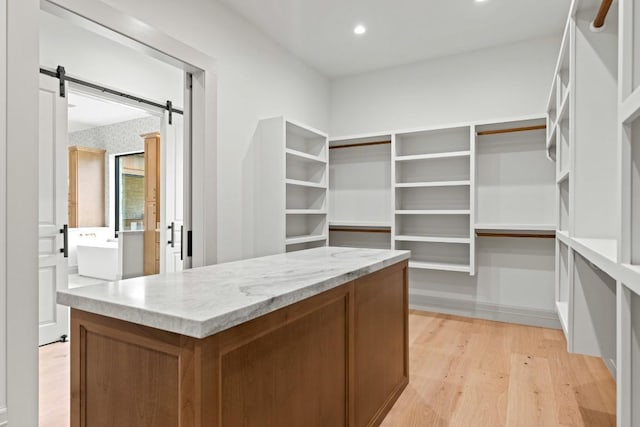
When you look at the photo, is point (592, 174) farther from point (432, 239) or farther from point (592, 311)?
point (432, 239)

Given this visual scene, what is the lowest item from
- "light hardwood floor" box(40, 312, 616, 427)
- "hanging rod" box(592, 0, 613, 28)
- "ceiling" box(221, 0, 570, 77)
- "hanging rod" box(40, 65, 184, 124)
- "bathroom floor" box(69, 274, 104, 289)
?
"bathroom floor" box(69, 274, 104, 289)

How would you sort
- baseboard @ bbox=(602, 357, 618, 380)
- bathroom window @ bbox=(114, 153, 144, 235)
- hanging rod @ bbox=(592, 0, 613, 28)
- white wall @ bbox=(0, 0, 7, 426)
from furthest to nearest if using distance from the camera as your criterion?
bathroom window @ bbox=(114, 153, 144, 235), baseboard @ bbox=(602, 357, 618, 380), white wall @ bbox=(0, 0, 7, 426), hanging rod @ bbox=(592, 0, 613, 28)

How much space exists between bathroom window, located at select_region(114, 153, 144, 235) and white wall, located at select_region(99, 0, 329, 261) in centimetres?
478

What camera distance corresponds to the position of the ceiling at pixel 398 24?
9.82ft

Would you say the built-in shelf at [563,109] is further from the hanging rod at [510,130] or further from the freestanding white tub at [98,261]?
the freestanding white tub at [98,261]

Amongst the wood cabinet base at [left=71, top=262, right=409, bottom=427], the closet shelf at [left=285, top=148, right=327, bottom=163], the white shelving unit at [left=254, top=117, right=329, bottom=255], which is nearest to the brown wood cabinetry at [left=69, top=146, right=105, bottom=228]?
the white shelving unit at [left=254, top=117, right=329, bottom=255]

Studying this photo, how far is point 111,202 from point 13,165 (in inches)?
248

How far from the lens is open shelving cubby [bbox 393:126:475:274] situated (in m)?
3.77

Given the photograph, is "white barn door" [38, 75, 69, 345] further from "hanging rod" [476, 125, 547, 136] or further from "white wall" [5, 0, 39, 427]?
"hanging rod" [476, 125, 547, 136]

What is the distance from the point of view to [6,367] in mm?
1597

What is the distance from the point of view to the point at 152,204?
16.9 feet

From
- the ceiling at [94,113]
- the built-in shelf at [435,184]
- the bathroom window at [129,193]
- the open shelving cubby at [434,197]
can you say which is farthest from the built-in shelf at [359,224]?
the bathroom window at [129,193]

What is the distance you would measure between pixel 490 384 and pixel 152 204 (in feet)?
15.0

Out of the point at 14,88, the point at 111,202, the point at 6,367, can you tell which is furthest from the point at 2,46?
the point at 111,202
